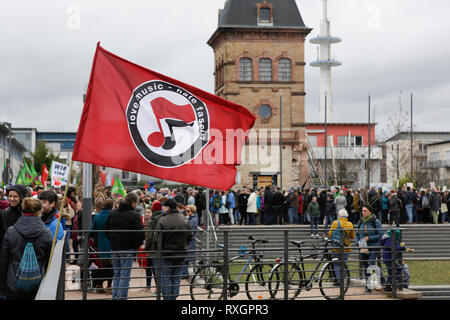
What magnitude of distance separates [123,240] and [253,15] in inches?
2245

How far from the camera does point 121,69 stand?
32.3 feet

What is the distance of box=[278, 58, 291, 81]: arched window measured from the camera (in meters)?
66.1

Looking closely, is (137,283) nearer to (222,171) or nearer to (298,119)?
(222,171)

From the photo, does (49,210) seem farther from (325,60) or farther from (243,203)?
(325,60)

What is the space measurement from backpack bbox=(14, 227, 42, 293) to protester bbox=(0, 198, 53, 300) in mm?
68

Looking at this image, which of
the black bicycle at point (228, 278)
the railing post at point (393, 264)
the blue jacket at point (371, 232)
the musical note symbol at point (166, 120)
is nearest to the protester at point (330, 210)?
the blue jacket at point (371, 232)

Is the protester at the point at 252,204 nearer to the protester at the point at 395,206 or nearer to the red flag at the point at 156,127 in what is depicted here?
the protester at the point at 395,206

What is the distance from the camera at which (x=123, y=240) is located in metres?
11.5

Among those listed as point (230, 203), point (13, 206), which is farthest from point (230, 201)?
point (13, 206)

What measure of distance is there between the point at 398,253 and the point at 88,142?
7.90 m

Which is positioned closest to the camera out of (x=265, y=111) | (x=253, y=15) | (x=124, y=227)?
(x=124, y=227)

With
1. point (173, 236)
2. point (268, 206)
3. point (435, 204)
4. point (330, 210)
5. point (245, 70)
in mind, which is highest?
point (245, 70)

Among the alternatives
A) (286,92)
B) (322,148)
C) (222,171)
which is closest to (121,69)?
(222,171)

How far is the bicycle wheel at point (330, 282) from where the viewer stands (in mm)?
14211
